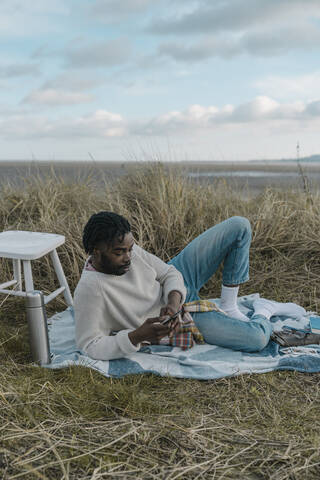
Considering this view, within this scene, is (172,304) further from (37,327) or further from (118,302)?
(37,327)

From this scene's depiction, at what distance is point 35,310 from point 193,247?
3.29 ft

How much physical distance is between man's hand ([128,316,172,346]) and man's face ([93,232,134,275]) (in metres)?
0.30

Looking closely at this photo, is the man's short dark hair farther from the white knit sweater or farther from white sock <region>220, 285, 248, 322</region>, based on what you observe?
white sock <region>220, 285, 248, 322</region>

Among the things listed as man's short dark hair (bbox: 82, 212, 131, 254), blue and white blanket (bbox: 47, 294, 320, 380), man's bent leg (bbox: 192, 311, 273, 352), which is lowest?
blue and white blanket (bbox: 47, 294, 320, 380)

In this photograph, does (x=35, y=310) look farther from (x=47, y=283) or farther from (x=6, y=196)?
(x=6, y=196)

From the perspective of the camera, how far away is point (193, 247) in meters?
2.63

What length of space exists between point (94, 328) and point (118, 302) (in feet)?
0.56

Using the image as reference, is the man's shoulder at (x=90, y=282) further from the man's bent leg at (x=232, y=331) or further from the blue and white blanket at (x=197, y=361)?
the man's bent leg at (x=232, y=331)

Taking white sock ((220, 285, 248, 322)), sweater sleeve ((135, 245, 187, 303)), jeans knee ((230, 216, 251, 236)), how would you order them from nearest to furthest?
sweater sleeve ((135, 245, 187, 303)), jeans knee ((230, 216, 251, 236)), white sock ((220, 285, 248, 322))

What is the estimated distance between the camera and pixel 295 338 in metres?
2.44

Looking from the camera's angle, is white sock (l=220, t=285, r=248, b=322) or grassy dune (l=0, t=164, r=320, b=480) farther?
white sock (l=220, t=285, r=248, b=322)

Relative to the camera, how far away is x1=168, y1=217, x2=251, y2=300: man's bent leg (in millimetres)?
2586

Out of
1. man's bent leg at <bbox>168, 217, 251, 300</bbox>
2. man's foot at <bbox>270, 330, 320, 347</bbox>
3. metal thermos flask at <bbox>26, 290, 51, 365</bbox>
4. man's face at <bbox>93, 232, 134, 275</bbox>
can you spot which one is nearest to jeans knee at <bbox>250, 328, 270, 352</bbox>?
man's foot at <bbox>270, 330, 320, 347</bbox>

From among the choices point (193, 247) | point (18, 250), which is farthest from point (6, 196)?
point (193, 247)
